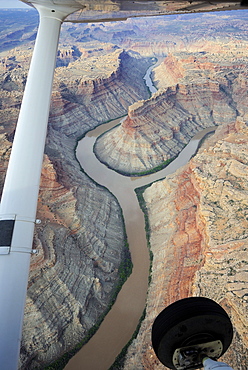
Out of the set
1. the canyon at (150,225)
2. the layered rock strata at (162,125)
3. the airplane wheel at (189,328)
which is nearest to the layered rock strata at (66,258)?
the canyon at (150,225)

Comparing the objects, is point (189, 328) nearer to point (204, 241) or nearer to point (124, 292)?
point (204, 241)

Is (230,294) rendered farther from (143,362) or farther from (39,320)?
(39,320)

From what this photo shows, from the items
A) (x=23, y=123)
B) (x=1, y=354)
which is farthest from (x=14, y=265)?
(x=23, y=123)

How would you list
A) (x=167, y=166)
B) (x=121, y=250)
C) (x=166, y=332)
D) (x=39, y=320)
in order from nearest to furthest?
(x=166, y=332)
(x=39, y=320)
(x=121, y=250)
(x=167, y=166)

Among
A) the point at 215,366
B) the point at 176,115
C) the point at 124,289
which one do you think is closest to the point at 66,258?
the point at 124,289

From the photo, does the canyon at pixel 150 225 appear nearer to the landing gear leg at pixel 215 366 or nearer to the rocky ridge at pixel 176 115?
the rocky ridge at pixel 176 115

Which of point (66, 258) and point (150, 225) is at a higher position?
point (150, 225)
